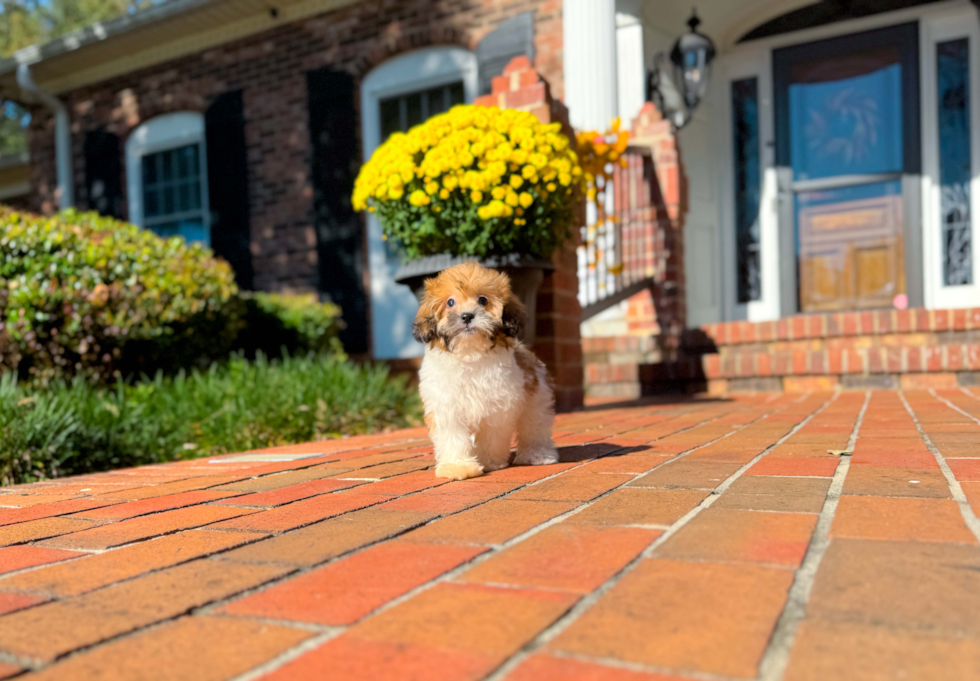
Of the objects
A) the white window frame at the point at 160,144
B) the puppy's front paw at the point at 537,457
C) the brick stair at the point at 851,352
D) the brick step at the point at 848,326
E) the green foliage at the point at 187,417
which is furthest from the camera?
the white window frame at the point at 160,144

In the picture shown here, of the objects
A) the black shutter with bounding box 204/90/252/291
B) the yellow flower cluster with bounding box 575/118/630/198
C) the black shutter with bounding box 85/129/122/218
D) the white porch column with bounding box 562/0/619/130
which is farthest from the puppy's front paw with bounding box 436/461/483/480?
the black shutter with bounding box 85/129/122/218

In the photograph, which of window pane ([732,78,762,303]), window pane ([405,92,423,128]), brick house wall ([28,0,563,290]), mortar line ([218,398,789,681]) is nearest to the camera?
mortar line ([218,398,789,681])

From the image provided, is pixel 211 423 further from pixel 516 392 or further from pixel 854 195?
pixel 854 195

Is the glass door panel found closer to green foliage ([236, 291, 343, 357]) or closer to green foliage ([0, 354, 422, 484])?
green foliage ([0, 354, 422, 484])

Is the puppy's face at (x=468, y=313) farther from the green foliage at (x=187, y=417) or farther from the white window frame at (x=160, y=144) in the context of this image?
the white window frame at (x=160, y=144)

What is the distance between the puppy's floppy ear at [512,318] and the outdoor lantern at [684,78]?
A: 534 centimetres

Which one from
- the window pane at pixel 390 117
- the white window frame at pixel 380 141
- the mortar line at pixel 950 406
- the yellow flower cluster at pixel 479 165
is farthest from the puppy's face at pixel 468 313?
the window pane at pixel 390 117

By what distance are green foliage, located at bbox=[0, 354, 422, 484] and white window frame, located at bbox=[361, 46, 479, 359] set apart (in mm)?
3216

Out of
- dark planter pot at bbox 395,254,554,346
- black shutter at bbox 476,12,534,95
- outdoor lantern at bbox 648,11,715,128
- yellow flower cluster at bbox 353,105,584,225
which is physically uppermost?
black shutter at bbox 476,12,534,95

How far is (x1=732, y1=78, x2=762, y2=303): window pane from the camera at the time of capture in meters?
7.83

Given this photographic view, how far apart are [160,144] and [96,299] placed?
5946 mm

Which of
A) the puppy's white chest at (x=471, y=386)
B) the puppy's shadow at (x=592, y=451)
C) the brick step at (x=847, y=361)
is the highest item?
the puppy's white chest at (x=471, y=386)

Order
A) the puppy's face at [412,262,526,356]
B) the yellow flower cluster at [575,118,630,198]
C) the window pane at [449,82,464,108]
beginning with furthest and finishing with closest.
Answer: the window pane at [449,82,464,108] < the yellow flower cluster at [575,118,630,198] < the puppy's face at [412,262,526,356]

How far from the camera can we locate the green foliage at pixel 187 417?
3.25 m
